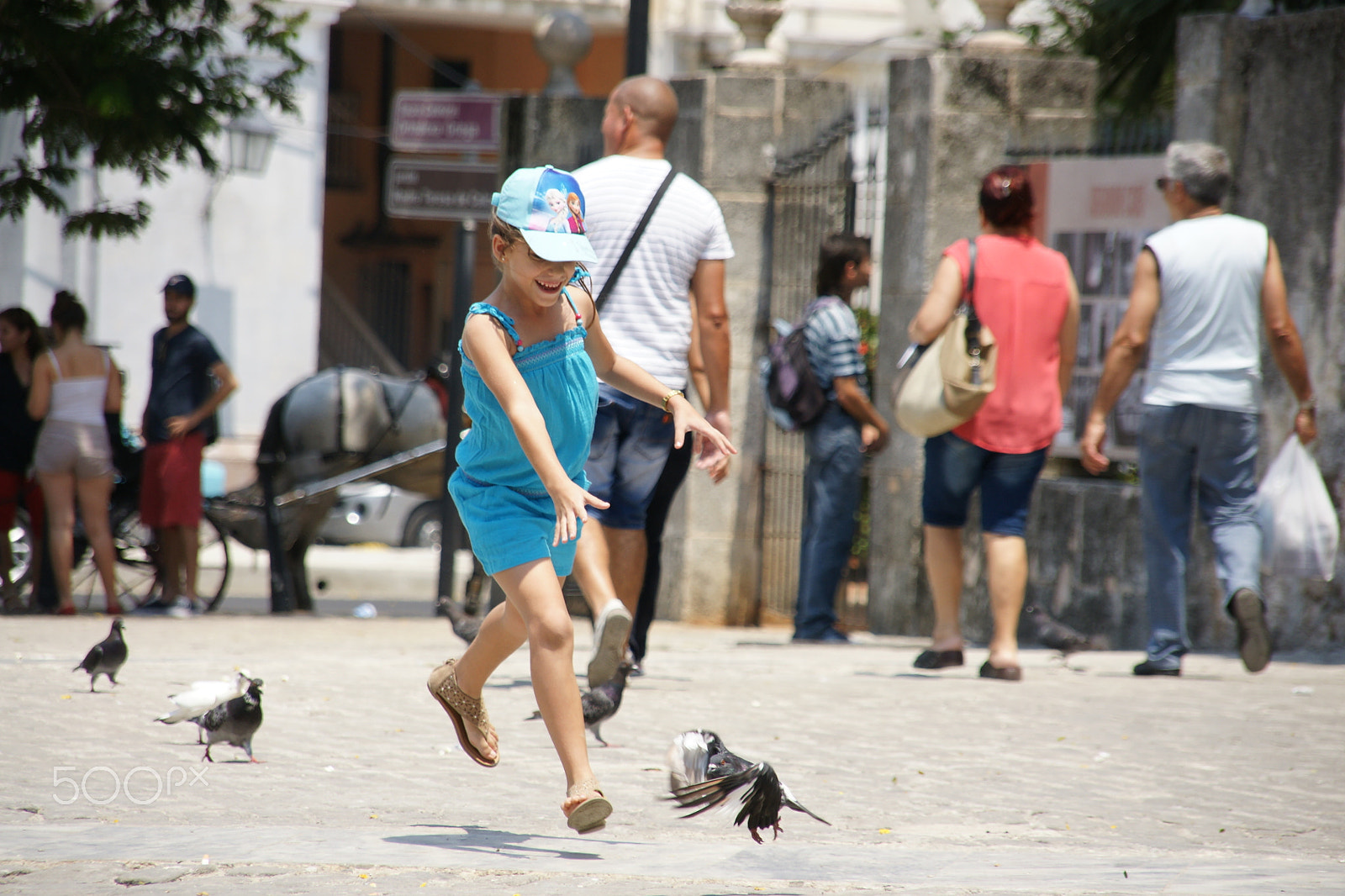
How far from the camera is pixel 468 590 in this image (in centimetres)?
876

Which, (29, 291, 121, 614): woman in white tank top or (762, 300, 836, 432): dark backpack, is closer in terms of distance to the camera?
(762, 300, 836, 432): dark backpack

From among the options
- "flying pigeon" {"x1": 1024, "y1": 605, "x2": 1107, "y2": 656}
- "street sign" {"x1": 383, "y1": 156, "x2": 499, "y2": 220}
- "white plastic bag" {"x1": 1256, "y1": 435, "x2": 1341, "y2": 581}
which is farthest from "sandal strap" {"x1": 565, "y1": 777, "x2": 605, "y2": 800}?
"street sign" {"x1": 383, "y1": 156, "x2": 499, "y2": 220}

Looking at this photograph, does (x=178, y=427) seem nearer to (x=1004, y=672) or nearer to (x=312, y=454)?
(x=312, y=454)

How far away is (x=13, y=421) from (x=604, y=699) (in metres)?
6.36

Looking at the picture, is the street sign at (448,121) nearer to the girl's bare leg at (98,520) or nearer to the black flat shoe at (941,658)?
the girl's bare leg at (98,520)

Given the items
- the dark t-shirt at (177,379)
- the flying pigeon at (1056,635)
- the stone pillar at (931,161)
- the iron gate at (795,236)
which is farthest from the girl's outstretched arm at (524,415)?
the dark t-shirt at (177,379)

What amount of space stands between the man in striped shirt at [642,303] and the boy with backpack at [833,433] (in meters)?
2.38

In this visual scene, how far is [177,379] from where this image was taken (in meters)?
9.75

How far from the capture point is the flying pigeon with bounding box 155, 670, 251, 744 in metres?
4.64

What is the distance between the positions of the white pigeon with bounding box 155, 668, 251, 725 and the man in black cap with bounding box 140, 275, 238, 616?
17.1ft

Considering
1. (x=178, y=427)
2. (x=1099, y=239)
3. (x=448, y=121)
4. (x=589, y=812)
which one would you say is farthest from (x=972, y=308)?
(x=178, y=427)

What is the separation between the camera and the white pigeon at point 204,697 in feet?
15.2

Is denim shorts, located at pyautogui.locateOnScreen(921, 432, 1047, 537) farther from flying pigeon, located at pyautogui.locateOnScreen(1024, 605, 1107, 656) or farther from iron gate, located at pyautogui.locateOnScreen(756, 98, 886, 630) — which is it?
iron gate, located at pyautogui.locateOnScreen(756, 98, 886, 630)

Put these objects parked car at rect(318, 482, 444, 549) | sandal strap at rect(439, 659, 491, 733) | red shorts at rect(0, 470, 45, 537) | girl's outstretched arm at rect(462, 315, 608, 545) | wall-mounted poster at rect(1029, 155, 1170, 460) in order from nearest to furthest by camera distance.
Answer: girl's outstretched arm at rect(462, 315, 608, 545) → sandal strap at rect(439, 659, 491, 733) → wall-mounted poster at rect(1029, 155, 1170, 460) → red shorts at rect(0, 470, 45, 537) → parked car at rect(318, 482, 444, 549)
